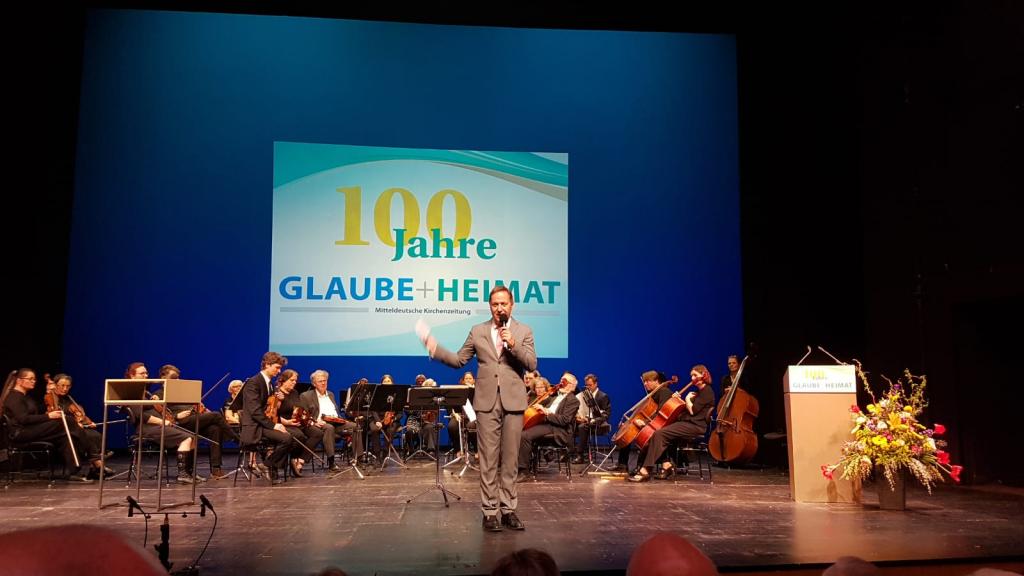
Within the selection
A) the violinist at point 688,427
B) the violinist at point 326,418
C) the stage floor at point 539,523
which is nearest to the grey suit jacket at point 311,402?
the violinist at point 326,418

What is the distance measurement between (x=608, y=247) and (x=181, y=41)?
23.6 ft

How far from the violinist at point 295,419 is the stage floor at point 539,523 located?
2.83 feet

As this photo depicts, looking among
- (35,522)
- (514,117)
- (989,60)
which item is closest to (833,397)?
(989,60)

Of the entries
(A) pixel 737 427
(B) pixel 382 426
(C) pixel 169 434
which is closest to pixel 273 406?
(C) pixel 169 434

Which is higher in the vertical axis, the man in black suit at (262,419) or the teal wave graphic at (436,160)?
the teal wave graphic at (436,160)

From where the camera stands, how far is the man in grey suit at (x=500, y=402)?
4758mm

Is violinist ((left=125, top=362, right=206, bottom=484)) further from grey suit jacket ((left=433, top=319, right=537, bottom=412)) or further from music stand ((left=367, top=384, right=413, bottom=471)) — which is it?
grey suit jacket ((left=433, top=319, right=537, bottom=412))

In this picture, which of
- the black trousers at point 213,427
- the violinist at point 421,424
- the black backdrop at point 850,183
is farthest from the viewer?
the violinist at point 421,424

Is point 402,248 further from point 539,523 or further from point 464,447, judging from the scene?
point 539,523

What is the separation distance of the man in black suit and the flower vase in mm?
5485

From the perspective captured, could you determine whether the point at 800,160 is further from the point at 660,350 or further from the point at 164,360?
the point at 164,360

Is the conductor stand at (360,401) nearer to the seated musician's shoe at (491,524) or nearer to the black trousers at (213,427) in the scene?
the black trousers at (213,427)

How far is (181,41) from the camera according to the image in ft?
37.9

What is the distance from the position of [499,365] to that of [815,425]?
113 inches
